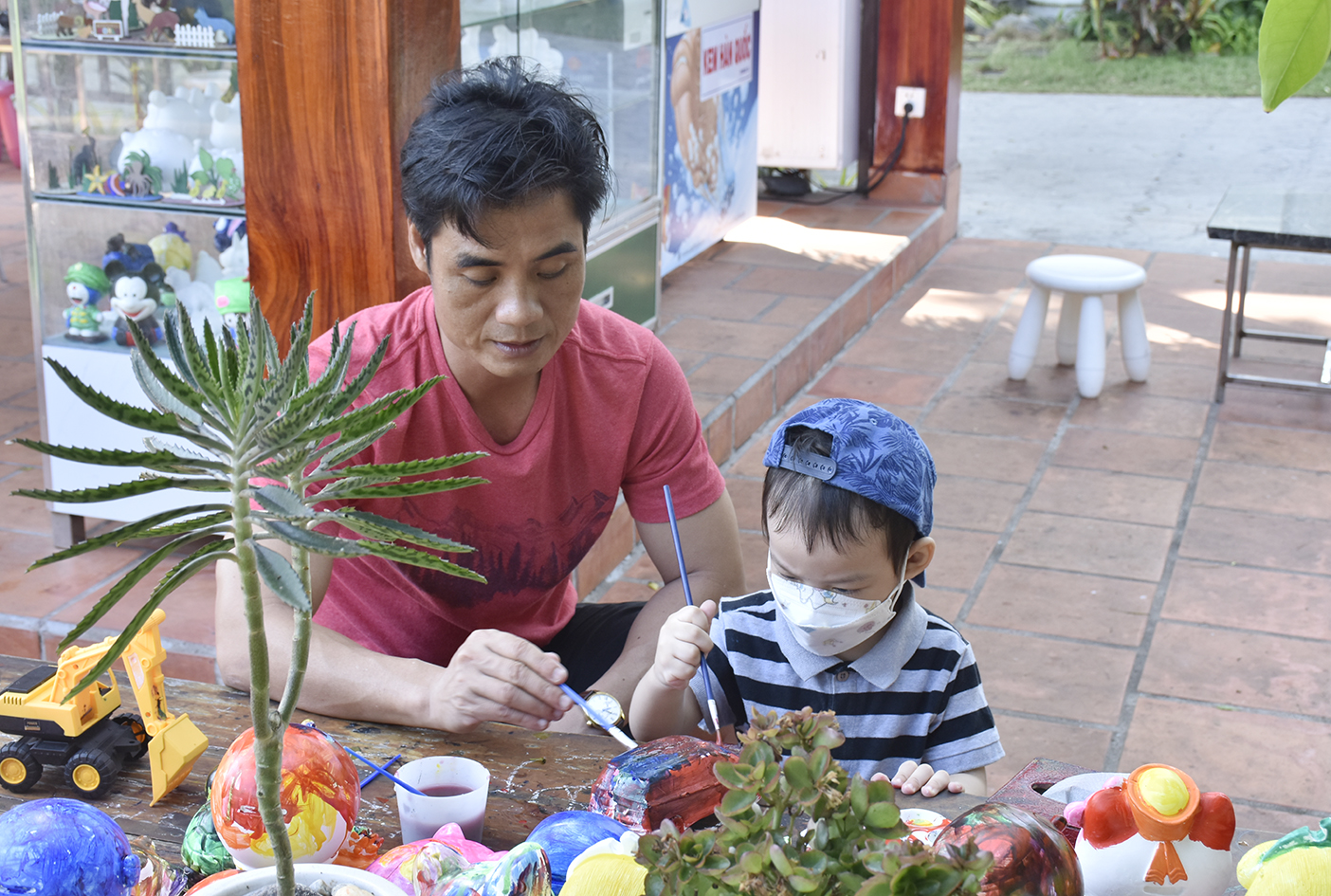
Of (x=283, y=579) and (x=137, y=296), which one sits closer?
(x=283, y=579)

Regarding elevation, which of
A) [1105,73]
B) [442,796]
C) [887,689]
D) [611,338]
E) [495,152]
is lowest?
[887,689]

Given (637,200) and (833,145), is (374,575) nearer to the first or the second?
(637,200)

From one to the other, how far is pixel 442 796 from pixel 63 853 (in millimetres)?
304

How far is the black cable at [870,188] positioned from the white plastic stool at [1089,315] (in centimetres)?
168

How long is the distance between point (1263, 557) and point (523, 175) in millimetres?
2442

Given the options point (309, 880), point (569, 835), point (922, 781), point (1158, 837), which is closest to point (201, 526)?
point (309, 880)

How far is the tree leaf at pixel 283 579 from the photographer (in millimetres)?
549

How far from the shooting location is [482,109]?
146 centimetres

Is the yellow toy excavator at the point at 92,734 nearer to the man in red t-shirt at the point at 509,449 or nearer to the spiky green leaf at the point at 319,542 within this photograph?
the man in red t-shirt at the point at 509,449

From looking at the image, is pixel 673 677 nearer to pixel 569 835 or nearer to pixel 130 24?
pixel 569 835

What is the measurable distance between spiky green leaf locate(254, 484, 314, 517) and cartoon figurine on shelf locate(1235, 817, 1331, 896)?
2.00 feet

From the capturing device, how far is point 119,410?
0.54 m

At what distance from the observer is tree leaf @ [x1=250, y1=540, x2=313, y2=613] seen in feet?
1.80

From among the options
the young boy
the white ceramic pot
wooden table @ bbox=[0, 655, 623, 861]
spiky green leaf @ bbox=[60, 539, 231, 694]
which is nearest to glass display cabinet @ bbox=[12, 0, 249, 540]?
wooden table @ bbox=[0, 655, 623, 861]
